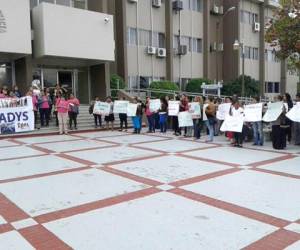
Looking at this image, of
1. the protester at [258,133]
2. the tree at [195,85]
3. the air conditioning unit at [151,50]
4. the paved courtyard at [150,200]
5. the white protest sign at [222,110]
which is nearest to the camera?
the paved courtyard at [150,200]

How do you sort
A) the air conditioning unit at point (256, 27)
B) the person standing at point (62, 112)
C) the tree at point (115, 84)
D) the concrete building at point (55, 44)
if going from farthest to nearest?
the air conditioning unit at point (256, 27) → the tree at point (115, 84) → the concrete building at point (55, 44) → the person standing at point (62, 112)

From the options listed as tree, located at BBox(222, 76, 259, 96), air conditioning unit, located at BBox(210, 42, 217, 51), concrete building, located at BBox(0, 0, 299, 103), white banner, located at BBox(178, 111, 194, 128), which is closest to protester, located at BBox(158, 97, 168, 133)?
white banner, located at BBox(178, 111, 194, 128)

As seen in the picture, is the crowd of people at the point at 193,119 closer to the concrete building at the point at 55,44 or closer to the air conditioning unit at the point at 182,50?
the concrete building at the point at 55,44

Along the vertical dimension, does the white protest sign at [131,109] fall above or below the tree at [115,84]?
below

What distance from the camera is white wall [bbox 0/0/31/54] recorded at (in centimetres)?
1759

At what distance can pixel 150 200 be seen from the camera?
596 centimetres

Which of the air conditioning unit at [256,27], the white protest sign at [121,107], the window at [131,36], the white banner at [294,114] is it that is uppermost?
the air conditioning unit at [256,27]

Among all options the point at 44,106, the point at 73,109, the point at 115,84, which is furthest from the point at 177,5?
the point at 44,106

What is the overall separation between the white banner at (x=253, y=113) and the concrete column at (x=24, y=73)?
41.6 ft

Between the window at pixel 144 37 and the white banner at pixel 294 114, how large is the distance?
61.4 ft

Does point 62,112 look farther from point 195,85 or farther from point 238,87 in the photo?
point 238,87

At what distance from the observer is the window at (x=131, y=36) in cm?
2745

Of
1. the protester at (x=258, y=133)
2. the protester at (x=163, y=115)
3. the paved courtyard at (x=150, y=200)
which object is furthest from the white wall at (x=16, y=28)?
the protester at (x=258, y=133)

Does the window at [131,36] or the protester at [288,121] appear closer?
the protester at [288,121]
